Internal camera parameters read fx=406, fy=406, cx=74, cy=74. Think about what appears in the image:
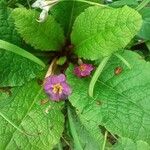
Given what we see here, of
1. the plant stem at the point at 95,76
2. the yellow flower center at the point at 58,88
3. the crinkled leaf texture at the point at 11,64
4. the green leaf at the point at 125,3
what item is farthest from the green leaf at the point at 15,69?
the green leaf at the point at 125,3

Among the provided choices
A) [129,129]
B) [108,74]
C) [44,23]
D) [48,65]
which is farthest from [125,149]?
[44,23]

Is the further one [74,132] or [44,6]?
[74,132]

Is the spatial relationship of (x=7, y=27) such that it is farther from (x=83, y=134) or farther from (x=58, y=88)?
(x=83, y=134)

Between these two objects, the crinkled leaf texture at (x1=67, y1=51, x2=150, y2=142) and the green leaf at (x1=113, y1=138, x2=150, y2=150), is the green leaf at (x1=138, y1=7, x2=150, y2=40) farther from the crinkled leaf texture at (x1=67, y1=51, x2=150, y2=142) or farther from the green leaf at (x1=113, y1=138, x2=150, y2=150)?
the green leaf at (x1=113, y1=138, x2=150, y2=150)

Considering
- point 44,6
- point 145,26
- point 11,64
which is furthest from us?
point 145,26

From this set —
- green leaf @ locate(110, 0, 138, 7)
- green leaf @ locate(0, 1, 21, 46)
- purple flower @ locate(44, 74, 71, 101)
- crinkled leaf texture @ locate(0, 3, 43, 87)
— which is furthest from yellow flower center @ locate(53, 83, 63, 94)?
green leaf @ locate(110, 0, 138, 7)

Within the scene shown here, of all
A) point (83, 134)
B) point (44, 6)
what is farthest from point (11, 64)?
point (83, 134)
